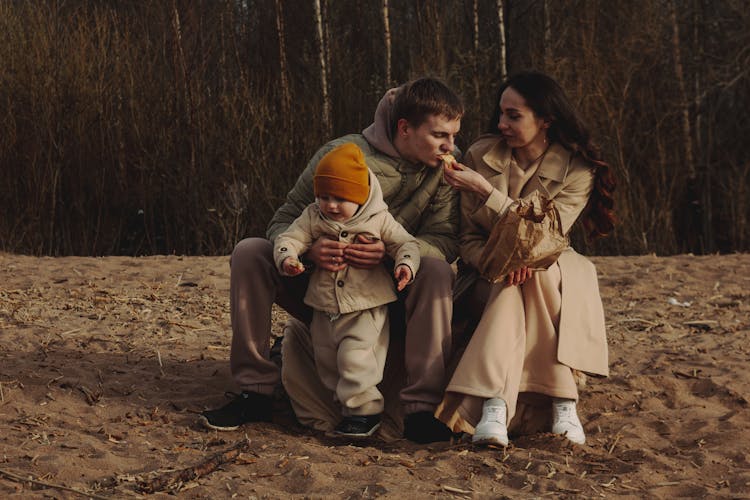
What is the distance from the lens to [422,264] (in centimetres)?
417

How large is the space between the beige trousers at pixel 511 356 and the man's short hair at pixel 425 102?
0.76 meters

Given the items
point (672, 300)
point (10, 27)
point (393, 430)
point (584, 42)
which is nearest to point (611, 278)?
point (672, 300)

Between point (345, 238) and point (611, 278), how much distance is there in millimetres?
4840

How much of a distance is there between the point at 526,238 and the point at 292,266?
91cm

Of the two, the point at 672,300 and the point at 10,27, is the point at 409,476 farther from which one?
the point at 10,27

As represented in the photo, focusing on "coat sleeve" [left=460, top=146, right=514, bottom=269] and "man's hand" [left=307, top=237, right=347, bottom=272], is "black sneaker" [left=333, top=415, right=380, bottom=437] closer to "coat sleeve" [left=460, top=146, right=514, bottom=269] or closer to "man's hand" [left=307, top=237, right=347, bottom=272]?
"man's hand" [left=307, top=237, right=347, bottom=272]

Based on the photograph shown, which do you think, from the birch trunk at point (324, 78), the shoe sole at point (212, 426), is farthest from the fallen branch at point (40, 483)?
the birch trunk at point (324, 78)

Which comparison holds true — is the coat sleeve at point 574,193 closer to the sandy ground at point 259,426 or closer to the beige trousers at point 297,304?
the beige trousers at point 297,304

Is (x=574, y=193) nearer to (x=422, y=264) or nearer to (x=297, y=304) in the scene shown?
(x=422, y=264)

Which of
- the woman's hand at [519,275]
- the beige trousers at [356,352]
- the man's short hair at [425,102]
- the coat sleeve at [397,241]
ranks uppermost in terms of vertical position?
the man's short hair at [425,102]

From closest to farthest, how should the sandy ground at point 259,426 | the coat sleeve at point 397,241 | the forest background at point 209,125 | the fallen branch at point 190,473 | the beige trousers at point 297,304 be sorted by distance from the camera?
1. the fallen branch at point 190,473
2. the sandy ground at point 259,426
3. the coat sleeve at point 397,241
4. the beige trousers at point 297,304
5. the forest background at point 209,125

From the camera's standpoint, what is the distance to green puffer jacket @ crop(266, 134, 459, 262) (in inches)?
175

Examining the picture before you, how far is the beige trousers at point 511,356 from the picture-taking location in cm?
411

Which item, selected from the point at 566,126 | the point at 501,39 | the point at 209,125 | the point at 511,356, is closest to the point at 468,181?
the point at 566,126
